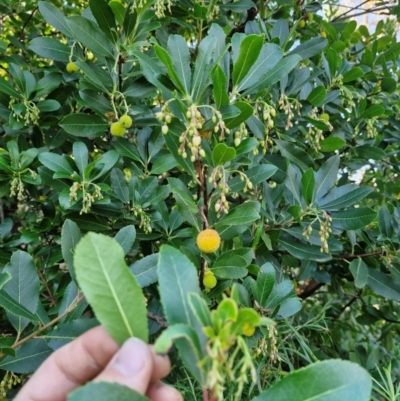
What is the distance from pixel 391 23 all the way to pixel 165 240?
2.01m

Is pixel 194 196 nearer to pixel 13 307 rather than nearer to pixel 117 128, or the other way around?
pixel 117 128

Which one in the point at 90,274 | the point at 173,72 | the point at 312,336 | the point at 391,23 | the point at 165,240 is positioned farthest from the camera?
the point at 391,23

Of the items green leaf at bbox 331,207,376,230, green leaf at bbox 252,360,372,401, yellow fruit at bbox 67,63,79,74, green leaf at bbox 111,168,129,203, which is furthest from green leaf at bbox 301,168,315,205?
yellow fruit at bbox 67,63,79,74

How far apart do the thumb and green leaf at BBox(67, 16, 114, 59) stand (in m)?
1.03

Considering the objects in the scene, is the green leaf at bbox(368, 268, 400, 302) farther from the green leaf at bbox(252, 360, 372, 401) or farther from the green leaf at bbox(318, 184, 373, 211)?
the green leaf at bbox(252, 360, 372, 401)

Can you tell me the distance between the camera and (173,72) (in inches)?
35.9

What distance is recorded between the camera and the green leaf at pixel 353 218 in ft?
4.41

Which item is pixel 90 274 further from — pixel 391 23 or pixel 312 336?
pixel 391 23

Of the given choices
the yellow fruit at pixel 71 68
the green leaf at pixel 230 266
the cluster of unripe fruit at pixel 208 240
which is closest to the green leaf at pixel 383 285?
the green leaf at pixel 230 266

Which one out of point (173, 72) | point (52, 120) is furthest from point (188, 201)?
point (52, 120)

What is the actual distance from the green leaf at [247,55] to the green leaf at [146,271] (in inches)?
19.6

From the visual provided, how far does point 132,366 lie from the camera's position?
0.60 metres

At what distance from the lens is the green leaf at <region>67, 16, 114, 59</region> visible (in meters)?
1.28

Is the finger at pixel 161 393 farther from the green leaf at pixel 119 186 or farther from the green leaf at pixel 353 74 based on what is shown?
the green leaf at pixel 353 74
